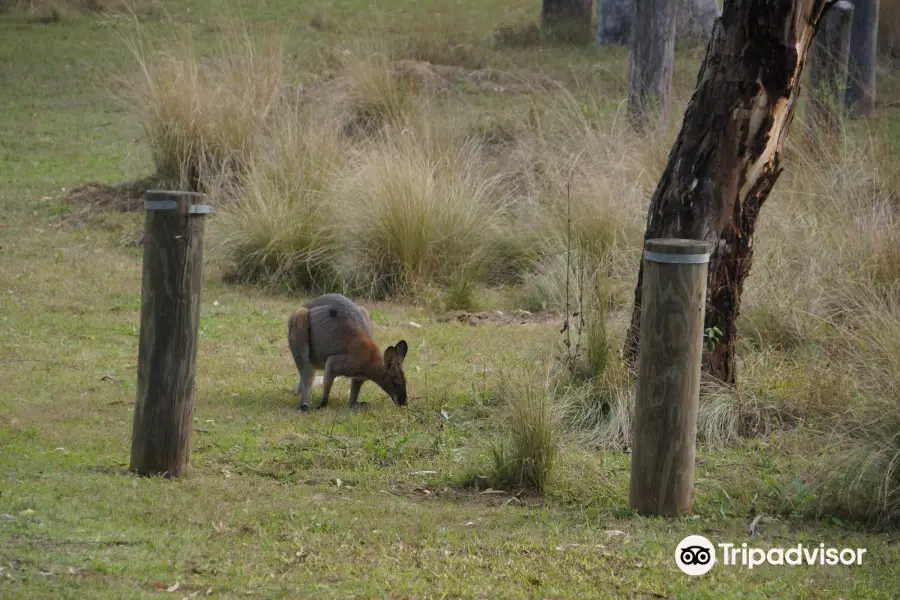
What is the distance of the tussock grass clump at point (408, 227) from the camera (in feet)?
35.3

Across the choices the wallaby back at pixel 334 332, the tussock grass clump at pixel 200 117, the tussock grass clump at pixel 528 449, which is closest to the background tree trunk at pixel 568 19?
the tussock grass clump at pixel 200 117

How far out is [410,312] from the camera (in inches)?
407

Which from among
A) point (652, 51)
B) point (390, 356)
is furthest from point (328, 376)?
point (652, 51)

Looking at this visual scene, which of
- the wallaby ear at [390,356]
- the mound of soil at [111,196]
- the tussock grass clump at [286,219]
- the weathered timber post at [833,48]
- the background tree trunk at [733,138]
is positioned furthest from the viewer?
the weathered timber post at [833,48]

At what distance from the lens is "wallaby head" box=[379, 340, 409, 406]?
750 cm

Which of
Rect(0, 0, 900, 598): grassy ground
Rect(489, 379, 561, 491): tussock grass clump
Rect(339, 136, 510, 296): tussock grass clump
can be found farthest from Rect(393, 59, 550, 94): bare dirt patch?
Rect(489, 379, 561, 491): tussock grass clump

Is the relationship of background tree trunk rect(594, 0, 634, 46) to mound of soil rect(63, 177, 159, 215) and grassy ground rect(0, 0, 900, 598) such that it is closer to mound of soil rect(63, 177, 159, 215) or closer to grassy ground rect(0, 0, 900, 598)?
mound of soil rect(63, 177, 159, 215)

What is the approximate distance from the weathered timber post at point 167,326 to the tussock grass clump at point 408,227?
197 inches

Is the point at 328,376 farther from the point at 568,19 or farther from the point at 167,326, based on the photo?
the point at 568,19

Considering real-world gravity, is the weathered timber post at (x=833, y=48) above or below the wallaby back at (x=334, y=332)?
above

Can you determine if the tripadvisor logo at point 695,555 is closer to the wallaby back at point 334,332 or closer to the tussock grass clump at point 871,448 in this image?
the tussock grass clump at point 871,448

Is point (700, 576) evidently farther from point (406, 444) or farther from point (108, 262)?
point (108, 262)

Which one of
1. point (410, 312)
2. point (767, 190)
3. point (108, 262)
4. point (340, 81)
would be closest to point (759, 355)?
point (767, 190)

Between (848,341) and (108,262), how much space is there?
22.3ft
